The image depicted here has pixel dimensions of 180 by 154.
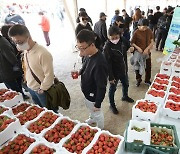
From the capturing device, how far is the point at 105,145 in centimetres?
164

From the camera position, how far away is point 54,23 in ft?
31.7

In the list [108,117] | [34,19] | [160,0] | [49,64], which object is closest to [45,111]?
[49,64]

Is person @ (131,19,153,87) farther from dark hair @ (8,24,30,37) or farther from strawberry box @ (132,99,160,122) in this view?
dark hair @ (8,24,30,37)

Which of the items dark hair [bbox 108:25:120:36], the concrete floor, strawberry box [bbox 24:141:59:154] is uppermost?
dark hair [bbox 108:25:120:36]

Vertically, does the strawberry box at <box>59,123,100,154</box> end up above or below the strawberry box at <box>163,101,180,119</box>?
above

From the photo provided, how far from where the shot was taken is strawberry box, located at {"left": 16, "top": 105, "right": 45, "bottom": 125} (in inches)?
78.7

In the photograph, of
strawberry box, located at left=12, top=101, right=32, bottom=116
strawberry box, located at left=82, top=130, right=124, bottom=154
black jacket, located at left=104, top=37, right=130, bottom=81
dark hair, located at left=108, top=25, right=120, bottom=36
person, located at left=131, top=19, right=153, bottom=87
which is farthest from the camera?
person, located at left=131, top=19, right=153, bottom=87

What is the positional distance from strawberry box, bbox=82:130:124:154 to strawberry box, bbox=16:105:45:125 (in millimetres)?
726

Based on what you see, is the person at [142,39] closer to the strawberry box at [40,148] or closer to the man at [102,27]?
the man at [102,27]

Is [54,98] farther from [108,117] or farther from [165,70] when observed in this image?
[165,70]

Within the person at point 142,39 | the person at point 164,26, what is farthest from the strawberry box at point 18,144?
the person at point 164,26

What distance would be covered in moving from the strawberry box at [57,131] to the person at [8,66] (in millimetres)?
1374

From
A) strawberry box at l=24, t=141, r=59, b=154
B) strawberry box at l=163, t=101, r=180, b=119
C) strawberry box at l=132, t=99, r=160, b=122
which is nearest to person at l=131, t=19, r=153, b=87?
strawberry box at l=163, t=101, r=180, b=119

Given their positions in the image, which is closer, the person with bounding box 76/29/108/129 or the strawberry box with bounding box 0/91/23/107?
the person with bounding box 76/29/108/129
